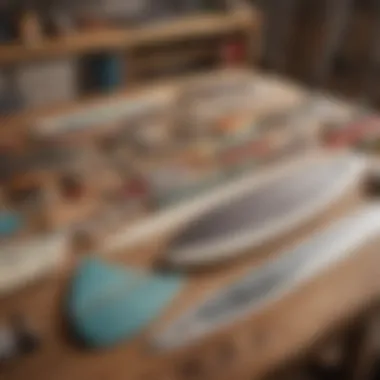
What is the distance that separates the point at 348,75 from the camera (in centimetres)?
234

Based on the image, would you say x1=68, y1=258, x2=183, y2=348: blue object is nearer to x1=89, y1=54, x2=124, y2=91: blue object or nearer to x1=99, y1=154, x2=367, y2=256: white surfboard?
x1=99, y1=154, x2=367, y2=256: white surfboard

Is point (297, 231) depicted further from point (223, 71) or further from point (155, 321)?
point (223, 71)

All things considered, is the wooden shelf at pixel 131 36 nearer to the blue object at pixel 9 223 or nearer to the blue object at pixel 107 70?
the blue object at pixel 107 70

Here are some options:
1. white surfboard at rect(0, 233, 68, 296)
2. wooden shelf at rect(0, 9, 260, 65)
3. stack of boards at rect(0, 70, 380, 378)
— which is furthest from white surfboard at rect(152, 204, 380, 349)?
wooden shelf at rect(0, 9, 260, 65)

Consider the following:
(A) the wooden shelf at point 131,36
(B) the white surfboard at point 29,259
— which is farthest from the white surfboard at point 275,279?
(A) the wooden shelf at point 131,36

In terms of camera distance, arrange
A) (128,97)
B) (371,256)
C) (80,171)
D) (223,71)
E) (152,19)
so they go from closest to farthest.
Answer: (371,256), (80,171), (128,97), (223,71), (152,19)

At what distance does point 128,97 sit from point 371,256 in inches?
24.1

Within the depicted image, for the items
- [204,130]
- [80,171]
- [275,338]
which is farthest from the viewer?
[204,130]

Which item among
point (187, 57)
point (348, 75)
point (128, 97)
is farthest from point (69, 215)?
point (348, 75)

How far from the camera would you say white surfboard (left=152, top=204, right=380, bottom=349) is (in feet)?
2.48

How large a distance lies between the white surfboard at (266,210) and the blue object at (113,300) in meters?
0.05

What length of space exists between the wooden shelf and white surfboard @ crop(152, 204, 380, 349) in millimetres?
764

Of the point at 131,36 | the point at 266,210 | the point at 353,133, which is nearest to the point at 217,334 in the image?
the point at 266,210

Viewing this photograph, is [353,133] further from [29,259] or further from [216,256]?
[29,259]
